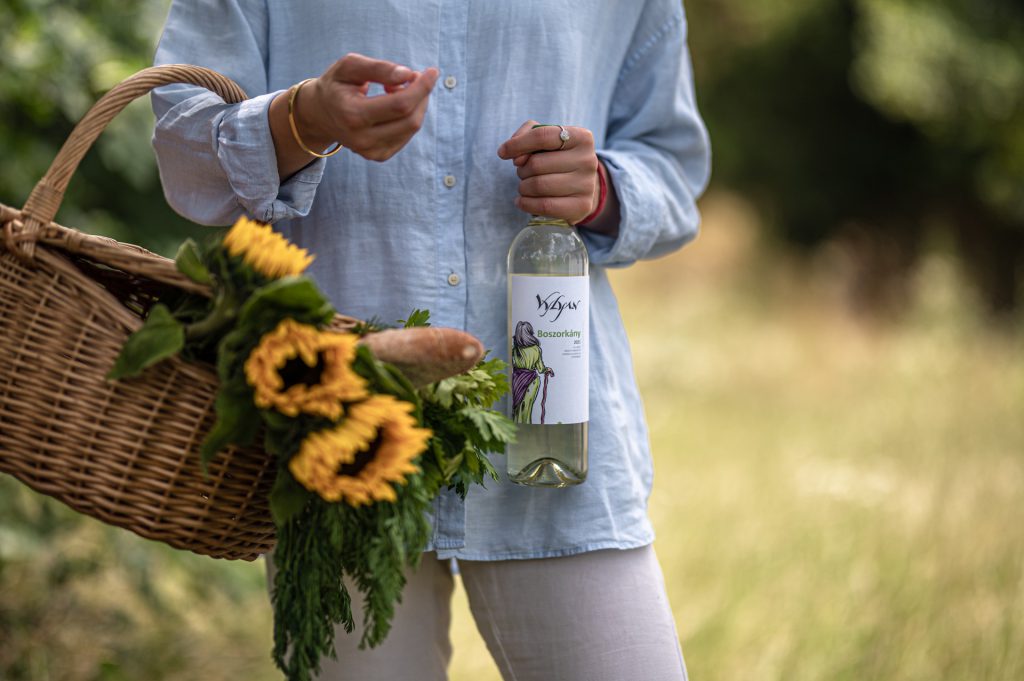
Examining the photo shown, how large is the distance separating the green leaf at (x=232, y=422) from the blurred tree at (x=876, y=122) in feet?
25.2

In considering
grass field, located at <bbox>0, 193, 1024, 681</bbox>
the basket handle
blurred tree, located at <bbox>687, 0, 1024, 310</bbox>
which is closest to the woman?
the basket handle

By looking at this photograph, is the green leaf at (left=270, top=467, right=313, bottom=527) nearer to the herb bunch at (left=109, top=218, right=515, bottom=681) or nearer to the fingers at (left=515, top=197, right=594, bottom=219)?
the herb bunch at (left=109, top=218, right=515, bottom=681)

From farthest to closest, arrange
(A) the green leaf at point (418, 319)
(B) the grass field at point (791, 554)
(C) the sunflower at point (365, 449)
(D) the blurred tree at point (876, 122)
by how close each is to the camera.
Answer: (D) the blurred tree at point (876, 122), (B) the grass field at point (791, 554), (A) the green leaf at point (418, 319), (C) the sunflower at point (365, 449)

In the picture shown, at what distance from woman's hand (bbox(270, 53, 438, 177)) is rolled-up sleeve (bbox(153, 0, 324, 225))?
114 millimetres

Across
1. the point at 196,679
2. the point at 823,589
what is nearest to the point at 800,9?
the point at 823,589

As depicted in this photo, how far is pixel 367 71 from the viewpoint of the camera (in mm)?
1079

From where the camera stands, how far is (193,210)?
1.40 m

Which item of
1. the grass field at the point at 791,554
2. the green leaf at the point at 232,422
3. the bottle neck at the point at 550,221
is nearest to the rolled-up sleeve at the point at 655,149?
the bottle neck at the point at 550,221

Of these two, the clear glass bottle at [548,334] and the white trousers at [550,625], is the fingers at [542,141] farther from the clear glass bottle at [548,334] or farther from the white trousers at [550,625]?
the white trousers at [550,625]

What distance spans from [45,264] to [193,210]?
0.34 metres

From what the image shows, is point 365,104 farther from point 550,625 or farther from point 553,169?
point 550,625

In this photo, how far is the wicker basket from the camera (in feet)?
3.41

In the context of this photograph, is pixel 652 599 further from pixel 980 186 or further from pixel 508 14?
pixel 980 186

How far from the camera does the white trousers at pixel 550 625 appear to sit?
1.36 metres
